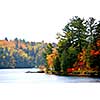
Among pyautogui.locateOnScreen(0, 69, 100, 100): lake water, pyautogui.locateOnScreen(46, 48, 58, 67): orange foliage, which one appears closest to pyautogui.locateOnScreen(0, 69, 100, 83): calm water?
pyautogui.locateOnScreen(0, 69, 100, 100): lake water

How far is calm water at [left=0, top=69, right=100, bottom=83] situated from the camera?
635cm

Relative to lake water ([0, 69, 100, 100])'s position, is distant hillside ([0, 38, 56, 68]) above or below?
above

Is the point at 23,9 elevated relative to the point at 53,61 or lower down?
elevated

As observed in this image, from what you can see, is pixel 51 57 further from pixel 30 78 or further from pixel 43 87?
pixel 43 87

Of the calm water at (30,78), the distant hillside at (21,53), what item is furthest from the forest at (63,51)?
the calm water at (30,78)

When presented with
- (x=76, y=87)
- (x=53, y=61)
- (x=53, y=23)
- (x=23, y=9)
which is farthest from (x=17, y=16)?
(x=76, y=87)

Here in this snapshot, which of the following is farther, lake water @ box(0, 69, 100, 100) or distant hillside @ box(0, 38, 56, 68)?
distant hillside @ box(0, 38, 56, 68)

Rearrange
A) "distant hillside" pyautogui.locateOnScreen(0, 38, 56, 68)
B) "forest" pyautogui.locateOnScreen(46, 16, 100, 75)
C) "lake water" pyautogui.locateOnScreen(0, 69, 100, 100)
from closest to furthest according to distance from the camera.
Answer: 1. "lake water" pyautogui.locateOnScreen(0, 69, 100, 100)
2. "distant hillside" pyautogui.locateOnScreen(0, 38, 56, 68)
3. "forest" pyautogui.locateOnScreen(46, 16, 100, 75)

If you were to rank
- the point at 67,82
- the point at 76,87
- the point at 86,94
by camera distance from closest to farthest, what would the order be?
the point at 86,94 → the point at 76,87 → the point at 67,82

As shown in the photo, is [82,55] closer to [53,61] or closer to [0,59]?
[53,61]

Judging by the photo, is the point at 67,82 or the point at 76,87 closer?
the point at 76,87

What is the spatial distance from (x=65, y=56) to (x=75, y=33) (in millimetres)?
404

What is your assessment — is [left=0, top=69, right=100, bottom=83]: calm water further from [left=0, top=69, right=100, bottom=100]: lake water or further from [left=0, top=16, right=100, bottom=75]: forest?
[left=0, top=16, right=100, bottom=75]: forest

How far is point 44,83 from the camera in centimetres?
624
